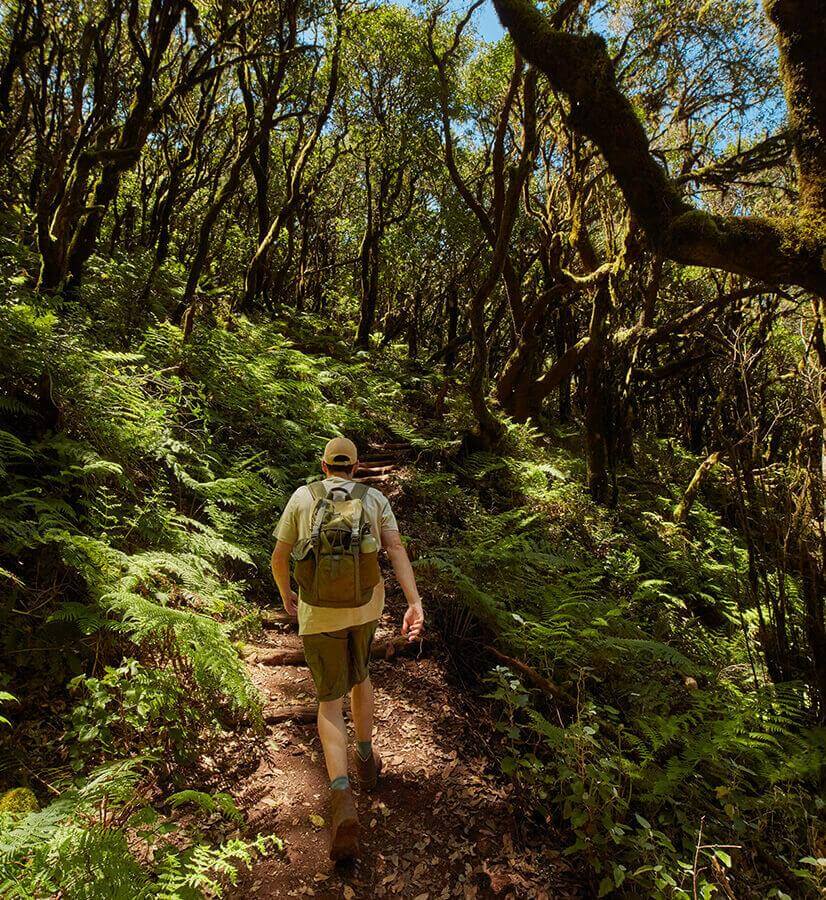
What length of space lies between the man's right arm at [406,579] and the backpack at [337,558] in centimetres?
16

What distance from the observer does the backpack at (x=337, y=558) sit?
3.02 metres

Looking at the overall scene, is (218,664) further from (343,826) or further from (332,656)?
(343,826)

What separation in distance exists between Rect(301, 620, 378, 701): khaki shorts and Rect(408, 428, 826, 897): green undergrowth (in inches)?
44.5

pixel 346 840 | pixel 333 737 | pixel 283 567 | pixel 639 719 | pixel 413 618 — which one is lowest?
pixel 346 840

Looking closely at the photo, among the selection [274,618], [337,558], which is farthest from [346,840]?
[274,618]

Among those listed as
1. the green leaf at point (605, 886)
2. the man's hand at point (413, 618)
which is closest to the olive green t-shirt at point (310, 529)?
the man's hand at point (413, 618)

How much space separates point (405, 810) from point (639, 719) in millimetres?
1648

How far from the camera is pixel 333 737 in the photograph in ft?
9.92

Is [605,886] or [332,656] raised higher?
[332,656]

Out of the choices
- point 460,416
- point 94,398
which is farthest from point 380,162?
point 94,398

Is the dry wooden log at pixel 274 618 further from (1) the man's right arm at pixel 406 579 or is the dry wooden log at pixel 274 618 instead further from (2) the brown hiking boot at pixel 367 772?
(1) the man's right arm at pixel 406 579

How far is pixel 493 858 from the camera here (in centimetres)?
301

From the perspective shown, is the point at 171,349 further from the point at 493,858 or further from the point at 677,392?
the point at 677,392

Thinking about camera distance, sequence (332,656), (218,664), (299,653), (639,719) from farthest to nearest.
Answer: (299,653) → (639,719) → (218,664) → (332,656)
